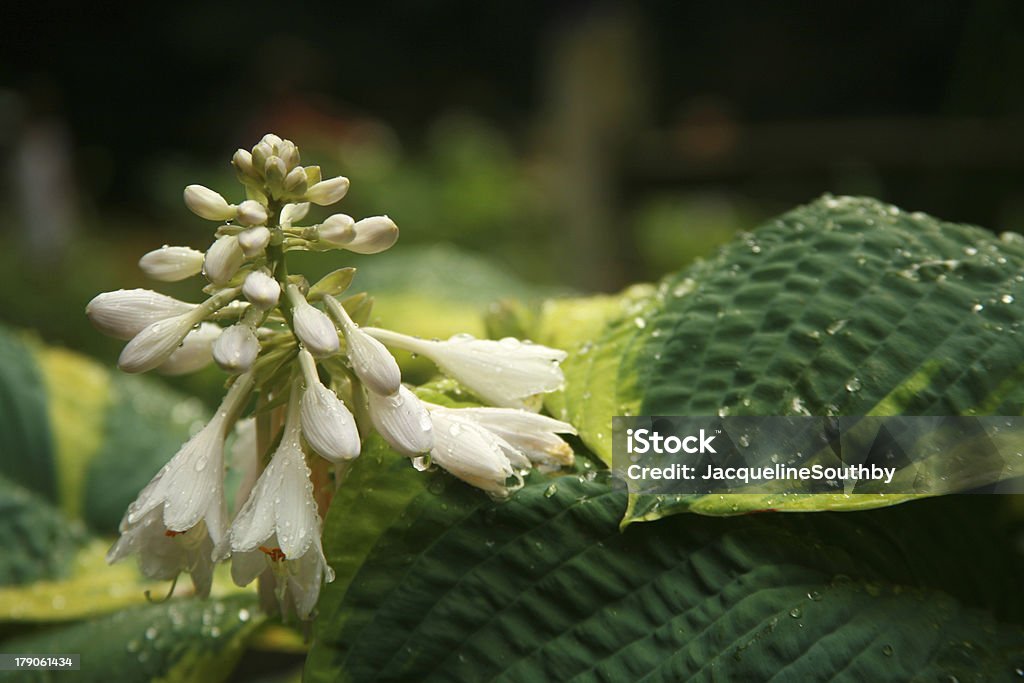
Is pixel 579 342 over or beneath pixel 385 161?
over

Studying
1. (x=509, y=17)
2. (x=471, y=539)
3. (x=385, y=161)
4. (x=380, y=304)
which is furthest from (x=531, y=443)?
(x=509, y=17)

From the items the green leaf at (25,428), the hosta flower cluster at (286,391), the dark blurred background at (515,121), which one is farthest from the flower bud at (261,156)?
the dark blurred background at (515,121)

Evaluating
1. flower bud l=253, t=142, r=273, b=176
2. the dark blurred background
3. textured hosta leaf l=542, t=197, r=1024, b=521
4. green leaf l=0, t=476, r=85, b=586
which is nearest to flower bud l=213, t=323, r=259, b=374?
flower bud l=253, t=142, r=273, b=176

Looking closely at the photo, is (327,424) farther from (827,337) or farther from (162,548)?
(827,337)

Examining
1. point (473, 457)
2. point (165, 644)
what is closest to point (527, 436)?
point (473, 457)

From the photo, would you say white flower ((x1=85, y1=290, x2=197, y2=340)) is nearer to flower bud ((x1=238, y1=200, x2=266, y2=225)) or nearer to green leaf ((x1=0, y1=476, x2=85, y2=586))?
flower bud ((x1=238, y1=200, x2=266, y2=225))

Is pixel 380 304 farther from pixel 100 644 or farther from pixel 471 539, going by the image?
pixel 471 539

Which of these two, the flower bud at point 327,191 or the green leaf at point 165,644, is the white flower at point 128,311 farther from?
the green leaf at point 165,644
